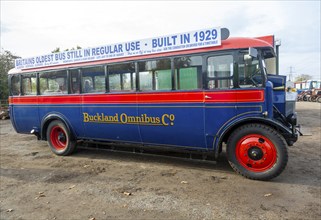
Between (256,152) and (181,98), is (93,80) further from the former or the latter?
(256,152)

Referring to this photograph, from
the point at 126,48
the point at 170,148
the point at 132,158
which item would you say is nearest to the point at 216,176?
the point at 170,148

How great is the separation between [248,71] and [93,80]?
3.65 meters

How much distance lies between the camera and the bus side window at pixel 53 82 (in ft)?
23.8

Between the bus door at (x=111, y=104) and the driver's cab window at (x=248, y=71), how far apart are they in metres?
2.31

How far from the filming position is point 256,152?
16.6 ft

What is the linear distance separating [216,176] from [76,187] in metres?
2.61

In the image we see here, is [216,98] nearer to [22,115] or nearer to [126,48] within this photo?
[126,48]

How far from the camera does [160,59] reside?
19.0ft

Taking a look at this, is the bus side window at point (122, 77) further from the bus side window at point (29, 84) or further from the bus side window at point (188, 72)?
the bus side window at point (29, 84)

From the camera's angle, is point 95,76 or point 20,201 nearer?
point 20,201

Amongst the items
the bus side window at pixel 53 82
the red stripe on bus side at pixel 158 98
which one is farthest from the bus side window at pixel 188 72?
the bus side window at pixel 53 82

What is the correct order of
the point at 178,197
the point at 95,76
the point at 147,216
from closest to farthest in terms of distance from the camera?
1. the point at 147,216
2. the point at 178,197
3. the point at 95,76

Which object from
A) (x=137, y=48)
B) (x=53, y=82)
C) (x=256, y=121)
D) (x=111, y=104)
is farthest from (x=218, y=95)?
(x=53, y=82)

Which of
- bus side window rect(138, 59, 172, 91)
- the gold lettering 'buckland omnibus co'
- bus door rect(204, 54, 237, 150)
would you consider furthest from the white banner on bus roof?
bus door rect(204, 54, 237, 150)
